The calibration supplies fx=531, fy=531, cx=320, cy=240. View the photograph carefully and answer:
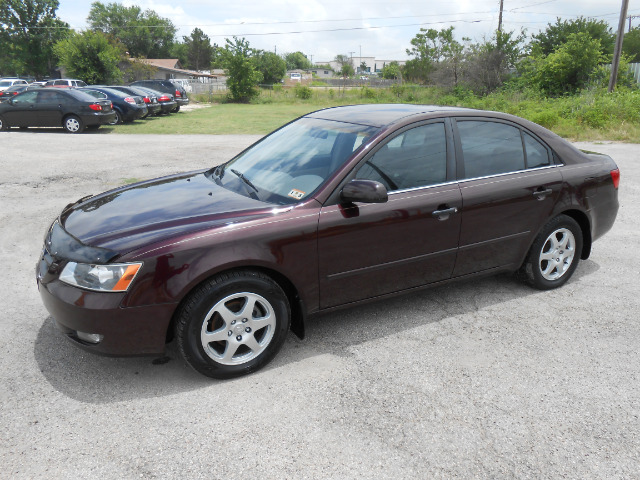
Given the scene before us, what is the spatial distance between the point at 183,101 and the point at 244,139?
13188 mm

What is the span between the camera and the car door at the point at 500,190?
403cm

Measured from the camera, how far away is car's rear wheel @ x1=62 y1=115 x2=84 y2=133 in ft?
55.9

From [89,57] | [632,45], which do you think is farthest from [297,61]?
[89,57]

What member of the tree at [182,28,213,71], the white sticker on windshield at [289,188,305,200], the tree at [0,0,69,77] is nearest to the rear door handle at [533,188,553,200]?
the white sticker on windshield at [289,188,305,200]

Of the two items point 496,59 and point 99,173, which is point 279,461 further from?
point 496,59

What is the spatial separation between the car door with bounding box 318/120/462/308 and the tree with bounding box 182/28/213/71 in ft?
373

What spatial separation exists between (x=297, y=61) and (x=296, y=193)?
547 ft

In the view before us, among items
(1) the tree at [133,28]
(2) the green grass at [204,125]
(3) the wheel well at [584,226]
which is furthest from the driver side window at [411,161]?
(1) the tree at [133,28]

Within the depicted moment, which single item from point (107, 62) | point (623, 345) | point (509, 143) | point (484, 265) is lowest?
point (623, 345)

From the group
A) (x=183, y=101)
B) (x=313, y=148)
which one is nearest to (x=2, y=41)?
(x=183, y=101)

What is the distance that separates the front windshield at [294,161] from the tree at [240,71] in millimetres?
35696

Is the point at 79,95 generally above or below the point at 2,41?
below

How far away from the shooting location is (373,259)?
11.9 feet

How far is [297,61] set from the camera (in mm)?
161125
